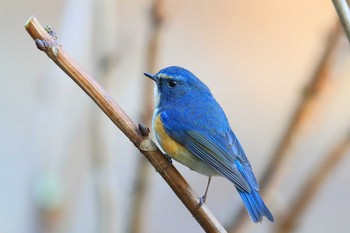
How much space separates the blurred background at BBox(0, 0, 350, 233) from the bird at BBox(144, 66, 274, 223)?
9 centimetres

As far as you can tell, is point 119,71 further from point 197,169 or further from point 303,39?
point 303,39

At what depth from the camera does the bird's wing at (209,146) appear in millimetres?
2305

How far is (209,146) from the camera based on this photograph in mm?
2381

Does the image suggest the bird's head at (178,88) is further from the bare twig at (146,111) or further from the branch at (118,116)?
the branch at (118,116)

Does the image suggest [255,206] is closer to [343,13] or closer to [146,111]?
[146,111]

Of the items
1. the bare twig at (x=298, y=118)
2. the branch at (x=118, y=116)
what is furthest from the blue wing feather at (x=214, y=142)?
the branch at (x=118, y=116)

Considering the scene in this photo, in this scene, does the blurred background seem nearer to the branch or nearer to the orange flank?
the orange flank

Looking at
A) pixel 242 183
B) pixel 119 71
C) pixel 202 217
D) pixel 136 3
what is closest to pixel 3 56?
pixel 136 3

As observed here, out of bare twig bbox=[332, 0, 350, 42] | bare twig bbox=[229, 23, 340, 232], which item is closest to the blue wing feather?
bare twig bbox=[229, 23, 340, 232]

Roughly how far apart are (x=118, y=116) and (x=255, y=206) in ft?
2.18

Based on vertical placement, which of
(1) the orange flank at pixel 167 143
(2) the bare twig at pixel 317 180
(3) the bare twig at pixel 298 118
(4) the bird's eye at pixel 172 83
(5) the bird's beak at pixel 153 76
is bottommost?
(2) the bare twig at pixel 317 180

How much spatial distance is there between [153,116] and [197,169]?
0.97 feet

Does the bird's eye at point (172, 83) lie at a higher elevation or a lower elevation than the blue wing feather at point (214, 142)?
higher

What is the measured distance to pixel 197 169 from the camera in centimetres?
236
